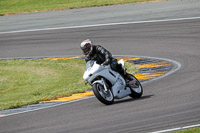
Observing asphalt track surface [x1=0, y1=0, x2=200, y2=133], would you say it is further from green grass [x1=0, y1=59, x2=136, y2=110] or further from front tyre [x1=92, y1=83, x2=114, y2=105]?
green grass [x1=0, y1=59, x2=136, y2=110]

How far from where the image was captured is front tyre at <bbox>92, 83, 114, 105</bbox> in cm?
1119

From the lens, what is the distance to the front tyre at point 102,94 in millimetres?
11185

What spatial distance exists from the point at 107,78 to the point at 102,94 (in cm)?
48

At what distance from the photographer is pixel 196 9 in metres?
27.7

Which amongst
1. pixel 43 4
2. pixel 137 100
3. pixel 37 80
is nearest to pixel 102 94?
pixel 137 100

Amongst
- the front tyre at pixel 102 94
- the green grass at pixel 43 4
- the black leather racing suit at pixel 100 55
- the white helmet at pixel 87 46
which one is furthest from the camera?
the green grass at pixel 43 4

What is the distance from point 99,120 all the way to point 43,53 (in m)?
12.6

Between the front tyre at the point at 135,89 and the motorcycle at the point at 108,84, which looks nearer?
the motorcycle at the point at 108,84

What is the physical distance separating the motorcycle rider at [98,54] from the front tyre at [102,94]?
0.61 m

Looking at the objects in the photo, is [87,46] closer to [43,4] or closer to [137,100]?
[137,100]

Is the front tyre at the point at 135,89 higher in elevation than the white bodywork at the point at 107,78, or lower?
lower

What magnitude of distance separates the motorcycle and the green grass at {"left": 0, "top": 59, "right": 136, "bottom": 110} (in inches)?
105

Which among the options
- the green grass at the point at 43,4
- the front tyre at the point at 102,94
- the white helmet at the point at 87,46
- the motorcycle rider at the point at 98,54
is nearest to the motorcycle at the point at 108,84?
the front tyre at the point at 102,94

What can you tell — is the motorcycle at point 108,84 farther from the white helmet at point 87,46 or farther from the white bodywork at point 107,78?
the white helmet at point 87,46
